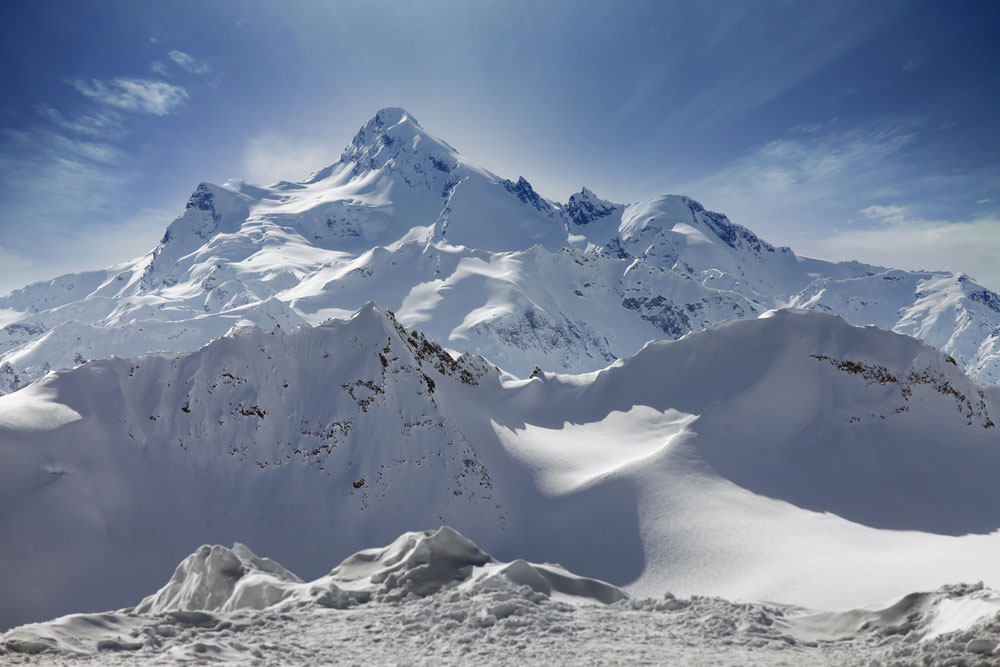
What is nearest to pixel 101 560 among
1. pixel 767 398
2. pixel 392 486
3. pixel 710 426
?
pixel 392 486

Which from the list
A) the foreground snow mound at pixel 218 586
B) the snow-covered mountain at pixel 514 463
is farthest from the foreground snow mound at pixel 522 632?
the snow-covered mountain at pixel 514 463

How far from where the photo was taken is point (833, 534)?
2748 centimetres

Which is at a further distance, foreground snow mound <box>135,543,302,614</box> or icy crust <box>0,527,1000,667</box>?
foreground snow mound <box>135,543,302,614</box>

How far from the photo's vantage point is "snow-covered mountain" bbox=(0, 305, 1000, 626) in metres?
27.4

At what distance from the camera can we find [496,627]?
12812mm

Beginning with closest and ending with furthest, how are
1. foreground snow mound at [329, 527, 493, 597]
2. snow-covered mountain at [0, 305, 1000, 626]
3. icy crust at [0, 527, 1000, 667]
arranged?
icy crust at [0, 527, 1000, 667], foreground snow mound at [329, 527, 493, 597], snow-covered mountain at [0, 305, 1000, 626]

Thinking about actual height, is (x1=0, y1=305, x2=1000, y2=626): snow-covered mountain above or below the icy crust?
above

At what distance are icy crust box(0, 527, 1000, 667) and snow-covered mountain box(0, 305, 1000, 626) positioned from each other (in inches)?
409

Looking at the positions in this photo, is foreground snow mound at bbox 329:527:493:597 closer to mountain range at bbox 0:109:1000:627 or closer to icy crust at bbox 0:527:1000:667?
icy crust at bbox 0:527:1000:667

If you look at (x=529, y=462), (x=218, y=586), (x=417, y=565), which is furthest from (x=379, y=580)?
(x=529, y=462)

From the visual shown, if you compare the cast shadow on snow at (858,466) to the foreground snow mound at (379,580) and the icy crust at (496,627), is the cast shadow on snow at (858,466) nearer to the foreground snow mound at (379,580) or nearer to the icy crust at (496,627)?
the foreground snow mound at (379,580)

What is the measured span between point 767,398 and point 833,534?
10497 mm

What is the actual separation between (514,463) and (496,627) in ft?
76.3

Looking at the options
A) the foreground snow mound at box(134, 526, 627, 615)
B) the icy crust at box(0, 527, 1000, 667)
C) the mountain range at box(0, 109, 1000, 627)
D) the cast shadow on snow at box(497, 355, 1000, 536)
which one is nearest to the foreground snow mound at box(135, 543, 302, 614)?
the foreground snow mound at box(134, 526, 627, 615)
